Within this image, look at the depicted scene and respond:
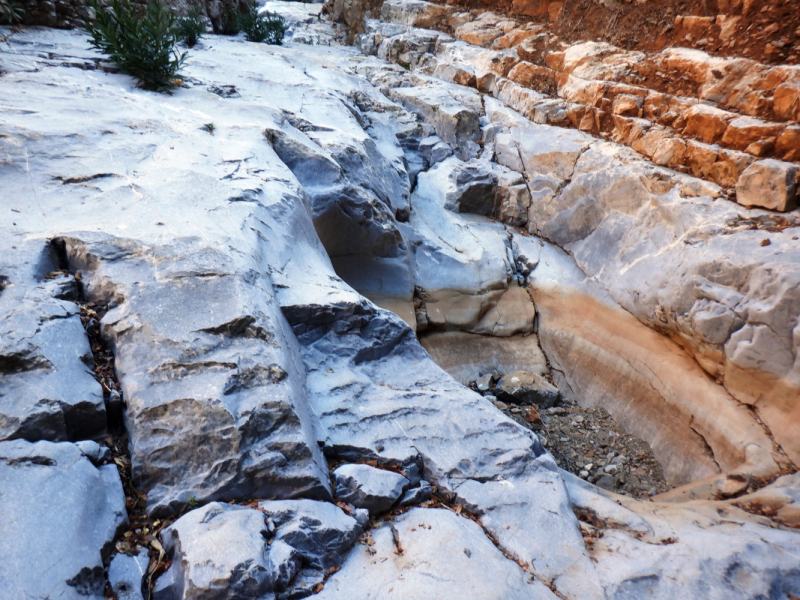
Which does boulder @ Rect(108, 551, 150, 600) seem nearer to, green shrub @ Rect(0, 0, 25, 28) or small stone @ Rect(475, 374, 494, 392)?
small stone @ Rect(475, 374, 494, 392)

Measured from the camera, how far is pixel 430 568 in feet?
6.69

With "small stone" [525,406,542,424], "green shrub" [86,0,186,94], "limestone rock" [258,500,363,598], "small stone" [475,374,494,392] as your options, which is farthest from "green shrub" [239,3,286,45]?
"limestone rock" [258,500,363,598]

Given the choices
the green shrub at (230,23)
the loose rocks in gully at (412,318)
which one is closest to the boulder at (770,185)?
the loose rocks in gully at (412,318)

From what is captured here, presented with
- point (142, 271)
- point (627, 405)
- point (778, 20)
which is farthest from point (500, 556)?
point (778, 20)

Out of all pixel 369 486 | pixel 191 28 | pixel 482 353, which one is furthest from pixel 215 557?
pixel 191 28

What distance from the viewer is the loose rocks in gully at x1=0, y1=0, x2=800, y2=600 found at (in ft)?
6.79

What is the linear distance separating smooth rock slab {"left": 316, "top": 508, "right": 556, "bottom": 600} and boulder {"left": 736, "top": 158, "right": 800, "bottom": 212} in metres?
4.21

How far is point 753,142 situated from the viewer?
4.77 metres

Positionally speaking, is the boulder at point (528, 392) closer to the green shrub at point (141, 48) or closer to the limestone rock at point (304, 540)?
the limestone rock at point (304, 540)

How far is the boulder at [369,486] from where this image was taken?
235 cm

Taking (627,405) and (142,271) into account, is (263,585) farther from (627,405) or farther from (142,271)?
(627,405)

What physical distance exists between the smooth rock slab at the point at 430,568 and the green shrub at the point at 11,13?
8479mm

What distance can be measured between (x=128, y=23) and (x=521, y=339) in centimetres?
596

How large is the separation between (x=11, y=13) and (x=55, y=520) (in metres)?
7.99
